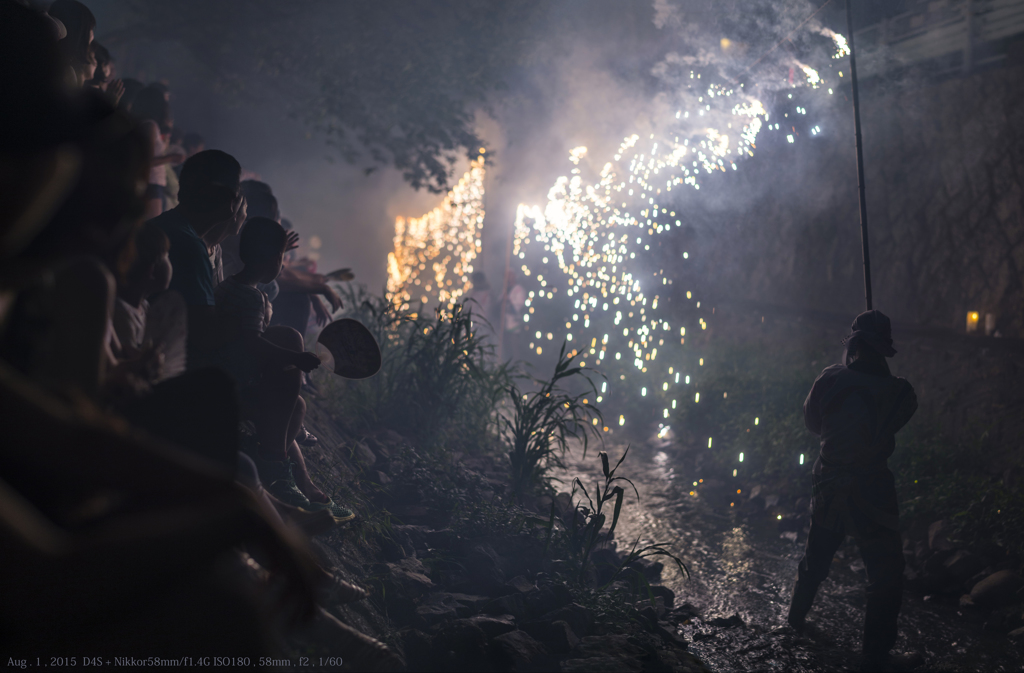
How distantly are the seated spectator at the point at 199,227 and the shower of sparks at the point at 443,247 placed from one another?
11.3 meters

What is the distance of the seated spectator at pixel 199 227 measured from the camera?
92.0 inches

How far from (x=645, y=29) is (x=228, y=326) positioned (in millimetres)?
9387

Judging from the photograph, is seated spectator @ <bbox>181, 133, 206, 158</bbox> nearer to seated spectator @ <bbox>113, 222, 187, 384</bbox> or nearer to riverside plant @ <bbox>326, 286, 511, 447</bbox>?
riverside plant @ <bbox>326, 286, 511, 447</bbox>

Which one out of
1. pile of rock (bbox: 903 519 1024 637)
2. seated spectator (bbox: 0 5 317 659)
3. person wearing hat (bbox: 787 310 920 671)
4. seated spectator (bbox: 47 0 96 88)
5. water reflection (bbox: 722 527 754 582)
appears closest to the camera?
seated spectator (bbox: 0 5 317 659)

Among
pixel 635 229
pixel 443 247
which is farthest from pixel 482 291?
pixel 443 247

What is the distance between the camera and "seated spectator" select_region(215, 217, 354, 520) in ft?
8.86

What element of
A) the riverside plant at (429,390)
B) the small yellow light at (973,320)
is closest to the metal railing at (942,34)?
the small yellow light at (973,320)

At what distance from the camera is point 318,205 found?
71.2 ft

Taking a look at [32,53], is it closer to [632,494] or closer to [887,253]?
A: [632,494]

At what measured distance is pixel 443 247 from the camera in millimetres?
16219

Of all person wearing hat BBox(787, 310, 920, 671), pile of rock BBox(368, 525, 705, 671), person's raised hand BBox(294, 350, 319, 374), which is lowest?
pile of rock BBox(368, 525, 705, 671)

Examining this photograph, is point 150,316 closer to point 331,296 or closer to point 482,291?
point 331,296

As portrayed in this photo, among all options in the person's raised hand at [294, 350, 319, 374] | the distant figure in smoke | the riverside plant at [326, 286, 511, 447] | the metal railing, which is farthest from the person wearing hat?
the distant figure in smoke

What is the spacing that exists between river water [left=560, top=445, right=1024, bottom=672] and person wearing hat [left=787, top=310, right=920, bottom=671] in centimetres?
23
